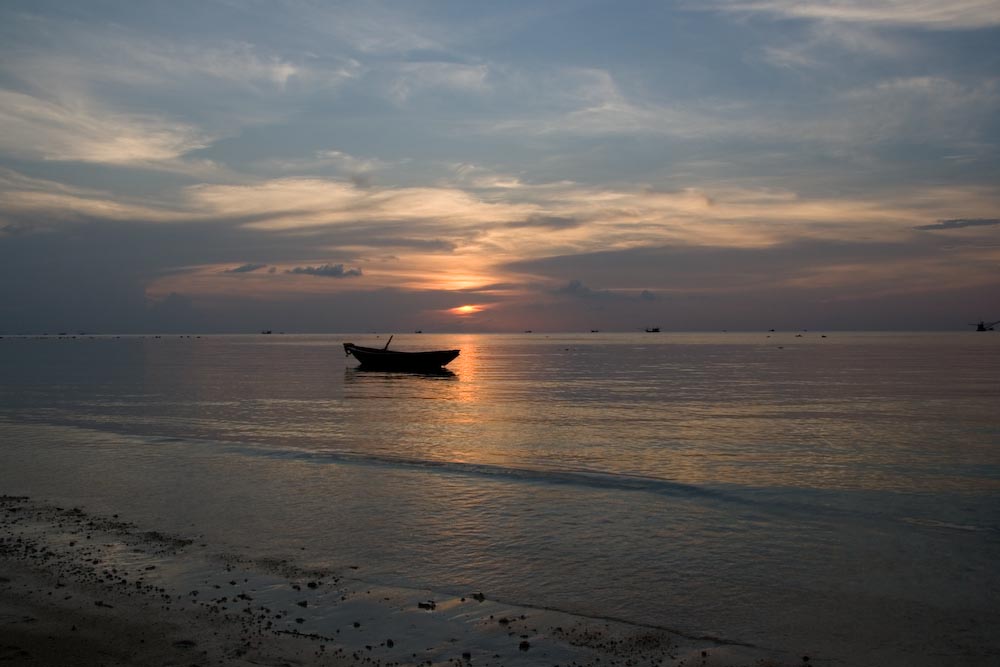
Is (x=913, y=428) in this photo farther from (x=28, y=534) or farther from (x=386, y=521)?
(x=28, y=534)

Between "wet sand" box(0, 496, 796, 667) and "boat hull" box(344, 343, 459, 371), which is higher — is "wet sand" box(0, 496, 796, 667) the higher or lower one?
the lower one

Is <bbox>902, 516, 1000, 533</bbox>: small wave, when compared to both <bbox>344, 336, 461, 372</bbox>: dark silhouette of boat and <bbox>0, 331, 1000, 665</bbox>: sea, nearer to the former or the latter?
<bbox>0, 331, 1000, 665</bbox>: sea

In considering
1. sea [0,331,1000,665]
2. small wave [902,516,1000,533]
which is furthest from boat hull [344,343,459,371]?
small wave [902,516,1000,533]

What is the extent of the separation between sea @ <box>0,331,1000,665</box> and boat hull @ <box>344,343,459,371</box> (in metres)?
38.9

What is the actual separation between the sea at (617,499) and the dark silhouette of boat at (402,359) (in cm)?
3893

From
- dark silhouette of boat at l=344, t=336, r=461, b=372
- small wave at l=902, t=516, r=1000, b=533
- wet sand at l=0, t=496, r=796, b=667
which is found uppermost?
dark silhouette of boat at l=344, t=336, r=461, b=372

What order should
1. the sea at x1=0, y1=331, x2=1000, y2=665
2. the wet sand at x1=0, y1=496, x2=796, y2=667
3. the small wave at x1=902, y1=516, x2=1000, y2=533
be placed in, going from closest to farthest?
the wet sand at x1=0, y1=496, x2=796, y2=667, the sea at x1=0, y1=331, x2=1000, y2=665, the small wave at x1=902, y1=516, x2=1000, y2=533

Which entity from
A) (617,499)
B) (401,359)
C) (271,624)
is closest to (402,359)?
(401,359)

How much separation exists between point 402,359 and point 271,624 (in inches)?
2992

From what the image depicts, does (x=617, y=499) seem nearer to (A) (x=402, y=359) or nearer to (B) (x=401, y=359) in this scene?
(A) (x=402, y=359)

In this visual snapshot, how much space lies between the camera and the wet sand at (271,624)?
902 centimetres

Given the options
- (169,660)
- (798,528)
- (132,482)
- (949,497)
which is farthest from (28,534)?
(949,497)

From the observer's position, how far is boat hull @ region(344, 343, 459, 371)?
8219 cm

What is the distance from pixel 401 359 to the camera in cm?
8562
